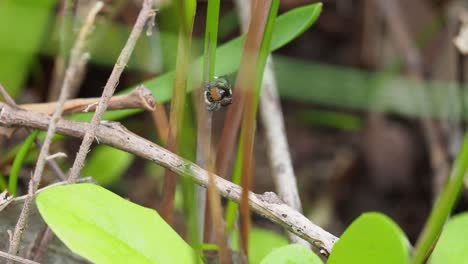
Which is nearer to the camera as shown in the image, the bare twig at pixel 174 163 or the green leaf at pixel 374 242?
the green leaf at pixel 374 242

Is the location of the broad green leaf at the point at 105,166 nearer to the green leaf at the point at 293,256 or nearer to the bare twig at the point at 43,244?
the bare twig at the point at 43,244

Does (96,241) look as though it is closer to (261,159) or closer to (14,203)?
(14,203)

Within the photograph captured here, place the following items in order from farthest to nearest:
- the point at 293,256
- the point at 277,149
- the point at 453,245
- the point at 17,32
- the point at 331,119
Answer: the point at 331,119
the point at 17,32
the point at 277,149
the point at 453,245
the point at 293,256

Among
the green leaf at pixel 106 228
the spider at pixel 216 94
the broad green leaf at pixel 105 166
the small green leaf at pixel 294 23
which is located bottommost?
the green leaf at pixel 106 228

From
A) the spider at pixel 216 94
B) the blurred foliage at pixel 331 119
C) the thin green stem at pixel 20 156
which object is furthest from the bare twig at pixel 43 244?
the blurred foliage at pixel 331 119

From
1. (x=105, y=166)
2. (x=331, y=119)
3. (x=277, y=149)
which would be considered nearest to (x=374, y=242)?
(x=277, y=149)

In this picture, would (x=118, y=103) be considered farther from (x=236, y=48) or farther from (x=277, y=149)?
(x=277, y=149)

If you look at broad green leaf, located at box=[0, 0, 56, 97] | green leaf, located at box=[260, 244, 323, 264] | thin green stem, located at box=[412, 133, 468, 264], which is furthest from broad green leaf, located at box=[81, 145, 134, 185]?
thin green stem, located at box=[412, 133, 468, 264]

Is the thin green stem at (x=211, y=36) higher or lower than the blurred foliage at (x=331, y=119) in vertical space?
higher
